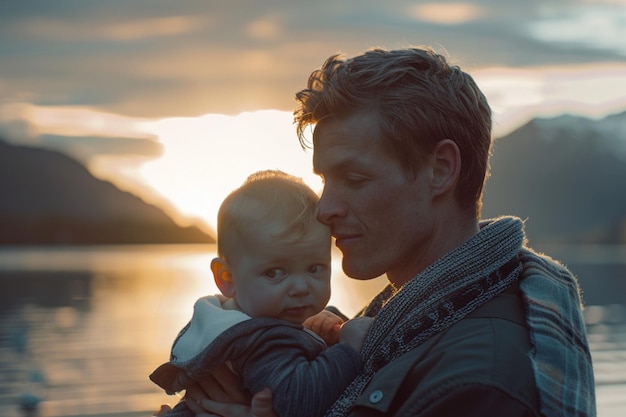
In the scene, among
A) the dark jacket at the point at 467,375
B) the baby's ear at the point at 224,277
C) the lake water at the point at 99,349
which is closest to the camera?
the dark jacket at the point at 467,375

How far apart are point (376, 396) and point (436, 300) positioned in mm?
354

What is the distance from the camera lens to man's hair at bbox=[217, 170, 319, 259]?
292 centimetres

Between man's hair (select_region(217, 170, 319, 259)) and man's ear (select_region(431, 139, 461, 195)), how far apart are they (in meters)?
0.39

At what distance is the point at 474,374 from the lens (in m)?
2.28

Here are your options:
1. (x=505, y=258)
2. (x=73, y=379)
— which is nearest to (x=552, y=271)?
(x=505, y=258)

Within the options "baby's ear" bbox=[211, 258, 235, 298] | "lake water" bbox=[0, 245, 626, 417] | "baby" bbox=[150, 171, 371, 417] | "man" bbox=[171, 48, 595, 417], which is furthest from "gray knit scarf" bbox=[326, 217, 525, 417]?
"lake water" bbox=[0, 245, 626, 417]

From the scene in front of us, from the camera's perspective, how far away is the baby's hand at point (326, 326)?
10.3 ft

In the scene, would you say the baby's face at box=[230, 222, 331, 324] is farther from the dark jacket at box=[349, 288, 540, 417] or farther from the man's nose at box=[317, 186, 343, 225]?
the dark jacket at box=[349, 288, 540, 417]

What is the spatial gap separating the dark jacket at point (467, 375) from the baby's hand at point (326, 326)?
573mm

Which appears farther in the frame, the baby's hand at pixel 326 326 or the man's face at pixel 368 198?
the baby's hand at pixel 326 326

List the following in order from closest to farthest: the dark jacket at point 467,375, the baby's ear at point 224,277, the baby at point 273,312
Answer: the dark jacket at point 467,375 < the baby at point 273,312 < the baby's ear at point 224,277

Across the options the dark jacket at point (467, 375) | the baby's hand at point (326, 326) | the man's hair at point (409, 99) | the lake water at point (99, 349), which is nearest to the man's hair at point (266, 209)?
the man's hair at point (409, 99)

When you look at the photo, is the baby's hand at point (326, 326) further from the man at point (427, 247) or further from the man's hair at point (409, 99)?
the man's hair at point (409, 99)

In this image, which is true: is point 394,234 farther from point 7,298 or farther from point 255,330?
point 7,298
